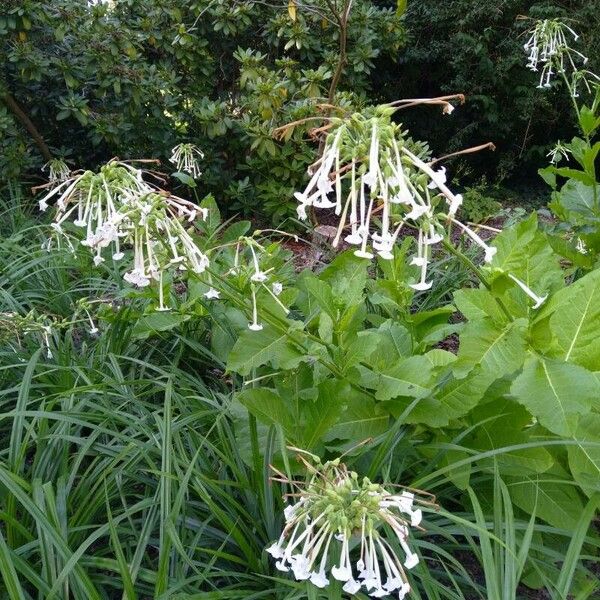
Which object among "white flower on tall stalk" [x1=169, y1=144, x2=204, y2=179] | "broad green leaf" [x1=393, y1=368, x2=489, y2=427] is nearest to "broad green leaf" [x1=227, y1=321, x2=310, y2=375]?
"broad green leaf" [x1=393, y1=368, x2=489, y2=427]

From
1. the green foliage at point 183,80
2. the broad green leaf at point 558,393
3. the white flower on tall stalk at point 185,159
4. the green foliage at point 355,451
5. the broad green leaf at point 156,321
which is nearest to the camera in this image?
the broad green leaf at point 558,393

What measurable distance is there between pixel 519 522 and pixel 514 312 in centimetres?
61

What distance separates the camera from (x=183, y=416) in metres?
2.48

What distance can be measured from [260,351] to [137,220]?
52 centimetres

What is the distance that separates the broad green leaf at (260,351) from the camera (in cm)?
202

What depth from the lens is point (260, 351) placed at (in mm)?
2041

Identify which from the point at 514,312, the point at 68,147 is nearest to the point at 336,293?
the point at 514,312

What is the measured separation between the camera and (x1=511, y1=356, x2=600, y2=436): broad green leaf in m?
1.68

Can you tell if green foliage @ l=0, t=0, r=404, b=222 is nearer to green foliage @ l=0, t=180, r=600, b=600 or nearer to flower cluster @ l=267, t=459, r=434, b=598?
green foliage @ l=0, t=180, r=600, b=600

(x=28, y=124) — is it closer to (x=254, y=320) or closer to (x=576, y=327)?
(x=254, y=320)


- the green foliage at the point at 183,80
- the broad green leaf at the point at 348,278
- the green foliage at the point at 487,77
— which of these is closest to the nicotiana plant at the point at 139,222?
the broad green leaf at the point at 348,278

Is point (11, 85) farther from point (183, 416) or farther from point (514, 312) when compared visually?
point (514, 312)

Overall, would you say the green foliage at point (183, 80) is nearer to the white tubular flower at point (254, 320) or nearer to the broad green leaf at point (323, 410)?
the white tubular flower at point (254, 320)

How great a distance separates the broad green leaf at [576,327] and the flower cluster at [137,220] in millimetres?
921
